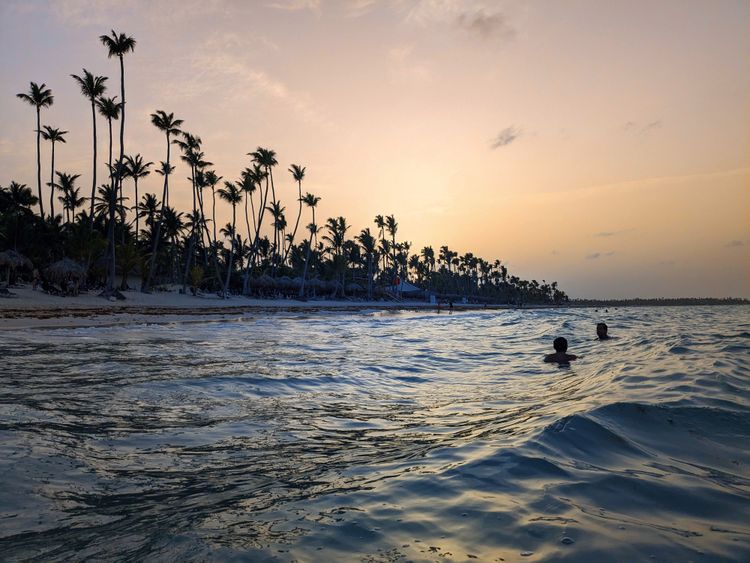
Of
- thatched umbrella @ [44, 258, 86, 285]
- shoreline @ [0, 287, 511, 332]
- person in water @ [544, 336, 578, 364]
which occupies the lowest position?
person in water @ [544, 336, 578, 364]

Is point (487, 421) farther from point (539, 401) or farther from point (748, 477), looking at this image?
point (748, 477)

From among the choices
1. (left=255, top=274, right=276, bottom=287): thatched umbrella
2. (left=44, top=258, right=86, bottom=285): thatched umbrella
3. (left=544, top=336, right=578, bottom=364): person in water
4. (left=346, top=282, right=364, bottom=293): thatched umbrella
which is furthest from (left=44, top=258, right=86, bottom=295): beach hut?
(left=346, top=282, right=364, bottom=293): thatched umbrella

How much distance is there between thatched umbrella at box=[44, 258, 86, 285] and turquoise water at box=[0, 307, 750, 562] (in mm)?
32310

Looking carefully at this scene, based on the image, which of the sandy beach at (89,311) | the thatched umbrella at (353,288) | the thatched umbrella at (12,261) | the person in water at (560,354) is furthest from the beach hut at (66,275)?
the thatched umbrella at (353,288)

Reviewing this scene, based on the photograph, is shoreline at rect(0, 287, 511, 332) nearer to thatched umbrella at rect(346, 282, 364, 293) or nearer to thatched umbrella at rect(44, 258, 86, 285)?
thatched umbrella at rect(44, 258, 86, 285)

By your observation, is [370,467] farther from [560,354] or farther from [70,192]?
[70,192]

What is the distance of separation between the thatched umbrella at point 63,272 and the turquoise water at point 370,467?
3231 cm

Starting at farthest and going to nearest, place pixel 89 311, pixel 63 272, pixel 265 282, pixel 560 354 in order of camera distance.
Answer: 1. pixel 265 282
2. pixel 63 272
3. pixel 89 311
4. pixel 560 354

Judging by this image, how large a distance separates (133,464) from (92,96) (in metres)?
45.4

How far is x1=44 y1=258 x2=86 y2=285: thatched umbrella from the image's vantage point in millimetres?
34250

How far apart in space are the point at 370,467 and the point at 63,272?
39.1 meters

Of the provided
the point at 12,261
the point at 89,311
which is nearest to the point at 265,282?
the point at 12,261

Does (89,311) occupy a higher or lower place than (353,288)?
lower

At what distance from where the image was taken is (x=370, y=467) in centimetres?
354
